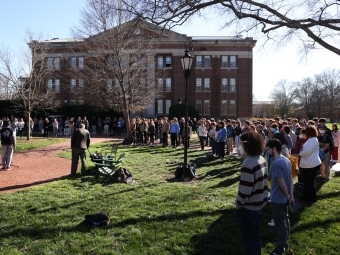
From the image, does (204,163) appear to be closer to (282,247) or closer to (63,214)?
(63,214)

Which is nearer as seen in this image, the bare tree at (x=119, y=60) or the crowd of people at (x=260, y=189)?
the crowd of people at (x=260, y=189)

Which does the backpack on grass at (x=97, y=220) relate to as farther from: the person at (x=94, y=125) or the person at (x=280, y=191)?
the person at (x=94, y=125)

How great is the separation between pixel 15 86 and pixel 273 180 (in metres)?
25.5

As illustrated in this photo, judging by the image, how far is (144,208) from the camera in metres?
7.66

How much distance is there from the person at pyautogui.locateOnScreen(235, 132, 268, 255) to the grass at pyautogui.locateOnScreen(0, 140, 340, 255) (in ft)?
3.60

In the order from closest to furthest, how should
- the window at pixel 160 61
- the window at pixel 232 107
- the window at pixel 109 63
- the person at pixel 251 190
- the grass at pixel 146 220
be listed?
1. the person at pixel 251 190
2. the grass at pixel 146 220
3. the window at pixel 109 63
4. the window at pixel 160 61
5. the window at pixel 232 107

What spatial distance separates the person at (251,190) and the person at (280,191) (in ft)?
2.11

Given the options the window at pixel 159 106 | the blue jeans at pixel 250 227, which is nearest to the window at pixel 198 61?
the window at pixel 159 106

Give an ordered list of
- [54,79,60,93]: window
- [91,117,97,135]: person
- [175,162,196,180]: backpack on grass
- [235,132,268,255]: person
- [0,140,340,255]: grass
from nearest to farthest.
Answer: [235,132,268,255]: person < [0,140,340,255]: grass < [175,162,196,180]: backpack on grass < [91,117,97,135]: person < [54,79,60,93]: window

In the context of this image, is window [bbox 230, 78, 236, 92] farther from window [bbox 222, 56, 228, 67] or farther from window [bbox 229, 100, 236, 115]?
window [bbox 222, 56, 228, 67]

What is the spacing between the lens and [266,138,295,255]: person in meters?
5.02

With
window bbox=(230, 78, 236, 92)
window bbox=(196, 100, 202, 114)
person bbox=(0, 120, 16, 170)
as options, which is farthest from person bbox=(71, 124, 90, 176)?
window bbox=(230, 78, 236, 92)

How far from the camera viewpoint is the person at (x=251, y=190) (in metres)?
4.32

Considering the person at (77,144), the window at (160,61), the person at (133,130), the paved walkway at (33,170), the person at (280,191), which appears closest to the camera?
the person at (280,191)
